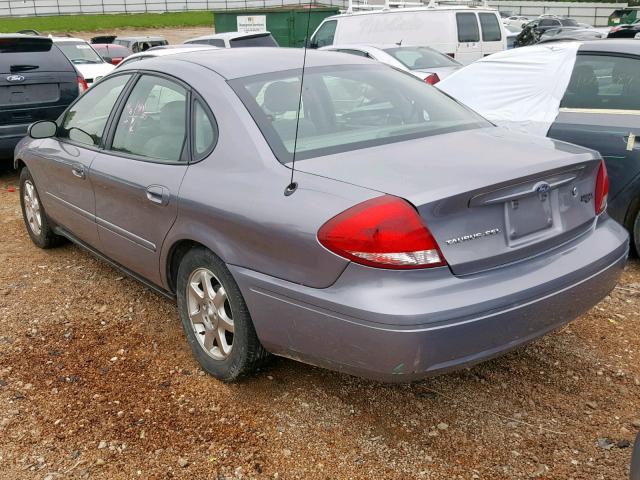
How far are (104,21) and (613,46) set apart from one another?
5815cm

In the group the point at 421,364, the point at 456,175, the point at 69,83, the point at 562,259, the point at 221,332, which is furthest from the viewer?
the point at 69,83

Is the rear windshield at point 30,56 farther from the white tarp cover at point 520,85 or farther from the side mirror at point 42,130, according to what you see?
the white tarp cover at point 520,85

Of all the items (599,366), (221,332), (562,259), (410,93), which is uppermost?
(410,93)

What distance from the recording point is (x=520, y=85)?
5305 mm

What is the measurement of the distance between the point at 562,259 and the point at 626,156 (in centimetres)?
201

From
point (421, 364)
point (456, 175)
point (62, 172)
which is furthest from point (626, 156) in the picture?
point (62, 172)

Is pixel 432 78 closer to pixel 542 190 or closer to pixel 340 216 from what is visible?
pixel 542 190

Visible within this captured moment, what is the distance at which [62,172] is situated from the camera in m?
4.47

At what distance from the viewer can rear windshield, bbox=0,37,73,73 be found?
7.30m

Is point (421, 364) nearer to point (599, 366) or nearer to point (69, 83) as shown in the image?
point (599, 366)

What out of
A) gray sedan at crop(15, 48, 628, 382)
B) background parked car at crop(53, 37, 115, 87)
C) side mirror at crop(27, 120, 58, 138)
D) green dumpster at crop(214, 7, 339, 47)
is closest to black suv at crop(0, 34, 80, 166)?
side mirror at crop(27, 120, 58, 138)

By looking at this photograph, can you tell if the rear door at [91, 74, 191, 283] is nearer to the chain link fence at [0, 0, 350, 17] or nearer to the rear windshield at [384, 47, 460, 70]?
the rear windshield at [384, 47, 460, 70]

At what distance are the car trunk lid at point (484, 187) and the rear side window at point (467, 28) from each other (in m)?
11.8

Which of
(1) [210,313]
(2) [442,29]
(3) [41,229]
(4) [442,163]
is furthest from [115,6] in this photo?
(4) [442,163]
